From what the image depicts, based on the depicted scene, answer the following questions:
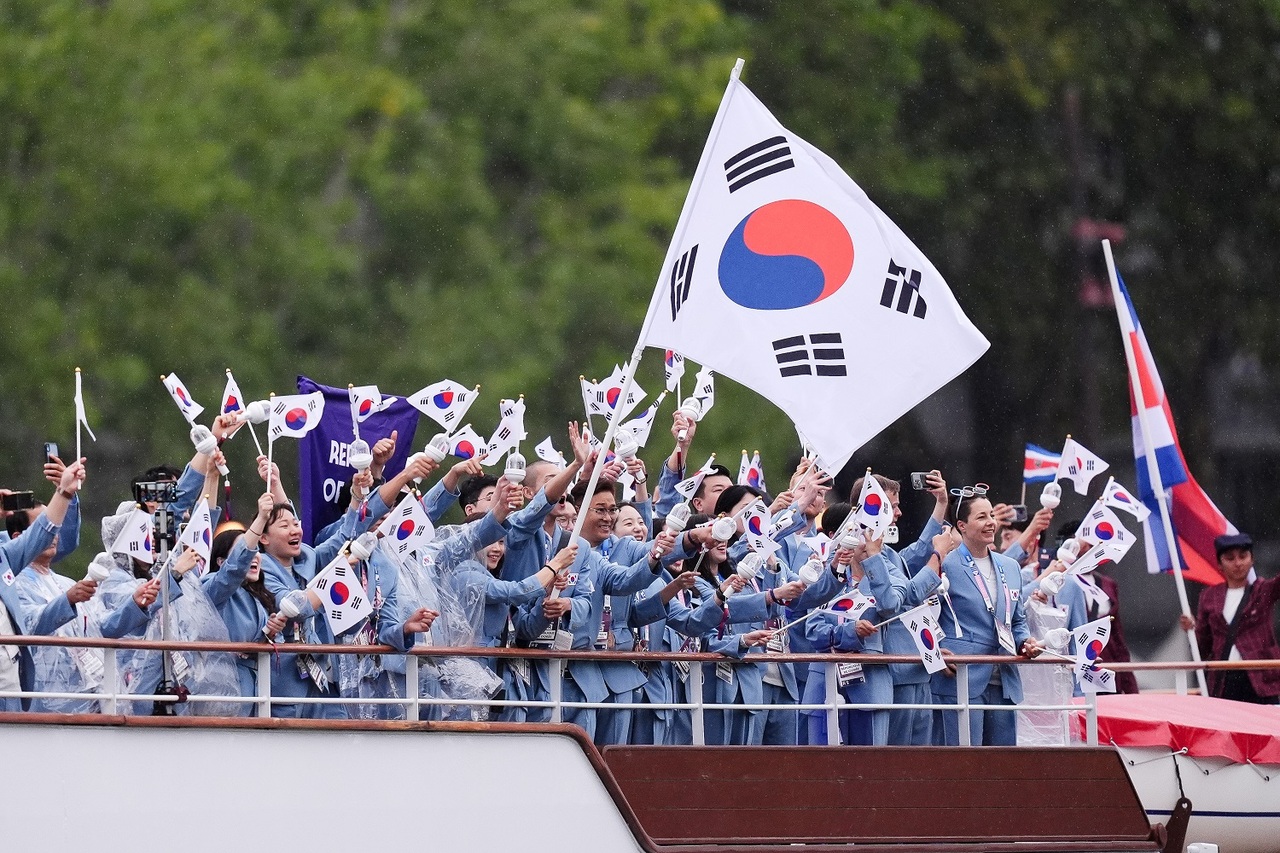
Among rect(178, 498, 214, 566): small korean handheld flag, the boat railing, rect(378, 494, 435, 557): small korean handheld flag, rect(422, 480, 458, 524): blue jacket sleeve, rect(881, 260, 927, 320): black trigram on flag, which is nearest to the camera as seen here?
the boat railing

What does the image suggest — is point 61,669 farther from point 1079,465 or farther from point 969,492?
point 1079,465

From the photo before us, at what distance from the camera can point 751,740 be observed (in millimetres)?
10094

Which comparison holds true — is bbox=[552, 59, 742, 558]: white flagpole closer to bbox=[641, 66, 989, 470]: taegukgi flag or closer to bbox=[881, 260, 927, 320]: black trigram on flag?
bbox=[641, 66, 989, 470]: taegukgi flag

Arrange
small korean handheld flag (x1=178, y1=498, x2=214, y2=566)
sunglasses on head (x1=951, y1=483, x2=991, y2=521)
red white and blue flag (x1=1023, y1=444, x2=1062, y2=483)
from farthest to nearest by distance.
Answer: red white and blue flag (x1=1023, y1=444, x2=1062, y2=483)
sunglasses on head (x1=951, y1=483, x2=991, y2=521)
small korean handheld flag (x1=178, y1=498, x2=214, y2=566)

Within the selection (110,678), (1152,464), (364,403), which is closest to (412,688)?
(110,678)

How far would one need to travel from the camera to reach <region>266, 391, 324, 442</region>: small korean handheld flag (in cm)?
966

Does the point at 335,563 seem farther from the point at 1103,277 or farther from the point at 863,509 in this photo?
the point at 1103,277

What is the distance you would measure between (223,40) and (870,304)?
11.1 meters

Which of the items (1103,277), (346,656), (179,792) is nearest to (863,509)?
(346,656)

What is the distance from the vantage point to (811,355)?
953 centimetres

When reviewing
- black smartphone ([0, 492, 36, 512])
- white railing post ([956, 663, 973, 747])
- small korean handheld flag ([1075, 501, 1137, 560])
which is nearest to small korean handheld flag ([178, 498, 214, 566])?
black smartphone ([0, 492, 36, 512])

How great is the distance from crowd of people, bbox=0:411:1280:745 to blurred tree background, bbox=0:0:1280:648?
8368mm

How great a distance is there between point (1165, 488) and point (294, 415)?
282 inches

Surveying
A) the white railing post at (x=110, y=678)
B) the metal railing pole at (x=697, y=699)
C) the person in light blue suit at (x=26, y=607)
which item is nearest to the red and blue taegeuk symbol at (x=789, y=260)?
the metal railing pole at (x=697, y=699)
